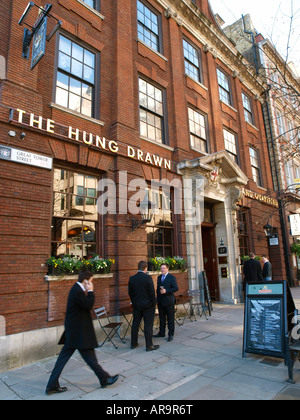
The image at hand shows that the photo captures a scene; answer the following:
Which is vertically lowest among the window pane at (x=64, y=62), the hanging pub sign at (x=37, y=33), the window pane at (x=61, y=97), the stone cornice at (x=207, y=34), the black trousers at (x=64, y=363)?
the black trousers at (x=64, y=363)

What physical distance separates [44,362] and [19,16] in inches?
303

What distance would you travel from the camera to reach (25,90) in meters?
6.55

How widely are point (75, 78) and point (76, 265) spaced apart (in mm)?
5252

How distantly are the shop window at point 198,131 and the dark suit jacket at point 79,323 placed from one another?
29.5ft

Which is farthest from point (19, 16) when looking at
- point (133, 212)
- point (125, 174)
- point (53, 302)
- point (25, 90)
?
point (53, 302)

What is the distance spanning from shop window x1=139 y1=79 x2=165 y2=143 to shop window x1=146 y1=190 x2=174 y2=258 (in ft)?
6.85

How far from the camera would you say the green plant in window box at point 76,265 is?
6.24m

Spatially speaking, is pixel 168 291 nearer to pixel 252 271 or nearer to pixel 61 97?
pixel 252 271

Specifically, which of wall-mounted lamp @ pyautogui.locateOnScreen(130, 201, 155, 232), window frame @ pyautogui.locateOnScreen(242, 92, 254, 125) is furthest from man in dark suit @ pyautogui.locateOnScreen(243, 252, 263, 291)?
window frame @ pyautogui.locateOnScreen(242, 92, 254, 125)

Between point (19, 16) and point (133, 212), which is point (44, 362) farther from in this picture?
point (19, 16)

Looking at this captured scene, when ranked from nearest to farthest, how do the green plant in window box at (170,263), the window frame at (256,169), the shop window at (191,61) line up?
the green plant in window box at (170,263) → the shop window at (191,61) → the window frame at (256,169)

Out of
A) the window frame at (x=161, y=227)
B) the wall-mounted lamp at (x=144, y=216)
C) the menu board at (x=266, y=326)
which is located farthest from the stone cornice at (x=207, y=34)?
the menu board at (x=266, y=326)

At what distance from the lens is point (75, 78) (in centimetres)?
811

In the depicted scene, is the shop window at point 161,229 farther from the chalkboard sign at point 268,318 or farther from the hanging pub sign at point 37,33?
the hanging pub sign at point 37,33
